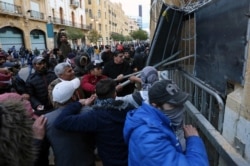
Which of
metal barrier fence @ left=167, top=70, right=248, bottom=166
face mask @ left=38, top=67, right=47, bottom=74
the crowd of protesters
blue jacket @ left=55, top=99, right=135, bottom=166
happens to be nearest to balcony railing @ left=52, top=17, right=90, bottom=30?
face mask @ left=38, top=67, right=47, bottom=74

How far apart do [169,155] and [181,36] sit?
3291 millimetres

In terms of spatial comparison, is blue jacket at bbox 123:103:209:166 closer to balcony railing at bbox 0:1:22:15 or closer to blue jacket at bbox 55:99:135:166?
blue jacket at bbox 55:99:135:166

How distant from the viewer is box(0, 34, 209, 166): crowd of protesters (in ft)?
4.19

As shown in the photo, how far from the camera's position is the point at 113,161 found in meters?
2.17

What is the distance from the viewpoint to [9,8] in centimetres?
2625

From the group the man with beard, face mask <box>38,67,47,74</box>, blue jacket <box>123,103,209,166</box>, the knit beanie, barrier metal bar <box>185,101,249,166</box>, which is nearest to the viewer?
blue jacket <box>123,103,209,166</box>

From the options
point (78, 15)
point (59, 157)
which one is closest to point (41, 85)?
point (59, 157)

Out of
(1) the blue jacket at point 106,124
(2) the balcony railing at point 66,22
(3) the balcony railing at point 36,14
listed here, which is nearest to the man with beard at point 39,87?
(1) the blue jacket at point 106,124

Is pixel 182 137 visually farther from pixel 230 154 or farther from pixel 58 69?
pixel 58 69

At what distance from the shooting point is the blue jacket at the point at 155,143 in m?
1.28

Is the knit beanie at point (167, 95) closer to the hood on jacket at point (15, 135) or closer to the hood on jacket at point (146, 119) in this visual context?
the hood on jacket at point (146, 119)

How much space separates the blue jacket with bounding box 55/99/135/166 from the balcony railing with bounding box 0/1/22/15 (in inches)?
1063

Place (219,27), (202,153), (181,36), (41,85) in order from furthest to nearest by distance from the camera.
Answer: (181,36) → (41,85) → (219,27) → (202,153)

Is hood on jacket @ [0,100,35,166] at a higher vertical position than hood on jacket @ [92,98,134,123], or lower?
higher
